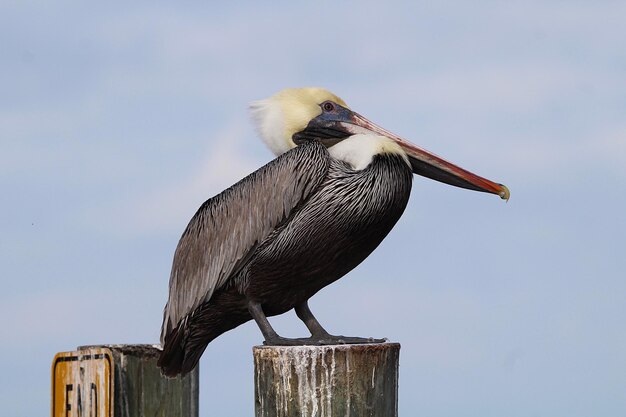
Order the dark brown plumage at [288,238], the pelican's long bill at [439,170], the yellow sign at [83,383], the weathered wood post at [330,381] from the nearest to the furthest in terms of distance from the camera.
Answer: the weathered wood post at [330,381], the yellow sign at [83,383], the dark brown plumage at [288,238], the pelican's long bill at [439,170]

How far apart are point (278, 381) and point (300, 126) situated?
6.12ft

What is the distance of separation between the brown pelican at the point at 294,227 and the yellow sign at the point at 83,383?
15.9 inches

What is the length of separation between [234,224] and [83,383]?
1.18 m

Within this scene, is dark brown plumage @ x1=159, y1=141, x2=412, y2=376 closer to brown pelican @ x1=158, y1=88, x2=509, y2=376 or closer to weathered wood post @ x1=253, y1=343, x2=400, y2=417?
brown pelican @ x1=158, y1=88, x2=509, y2=376

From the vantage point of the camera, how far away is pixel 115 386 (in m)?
4.30

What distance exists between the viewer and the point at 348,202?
472 centimetres

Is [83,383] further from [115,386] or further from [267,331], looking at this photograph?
[267,331]

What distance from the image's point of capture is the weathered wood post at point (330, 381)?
3832 millimetres

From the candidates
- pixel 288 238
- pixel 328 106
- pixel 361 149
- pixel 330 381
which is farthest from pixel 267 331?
pixel 328 106

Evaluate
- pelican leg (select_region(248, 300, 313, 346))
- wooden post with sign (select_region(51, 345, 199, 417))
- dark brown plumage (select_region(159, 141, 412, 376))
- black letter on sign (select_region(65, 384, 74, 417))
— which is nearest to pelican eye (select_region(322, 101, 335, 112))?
dark brown plumage (select_region(159, 141, 412, 376))

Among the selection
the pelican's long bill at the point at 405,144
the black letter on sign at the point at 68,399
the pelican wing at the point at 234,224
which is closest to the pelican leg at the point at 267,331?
the pelican wing at the point at 234,224

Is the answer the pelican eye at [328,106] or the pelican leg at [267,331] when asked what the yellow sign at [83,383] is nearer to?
the pelican leg at [267,331]

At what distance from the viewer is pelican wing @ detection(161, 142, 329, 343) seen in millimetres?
4816

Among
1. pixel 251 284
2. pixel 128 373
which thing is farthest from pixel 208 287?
pixel 128 373
